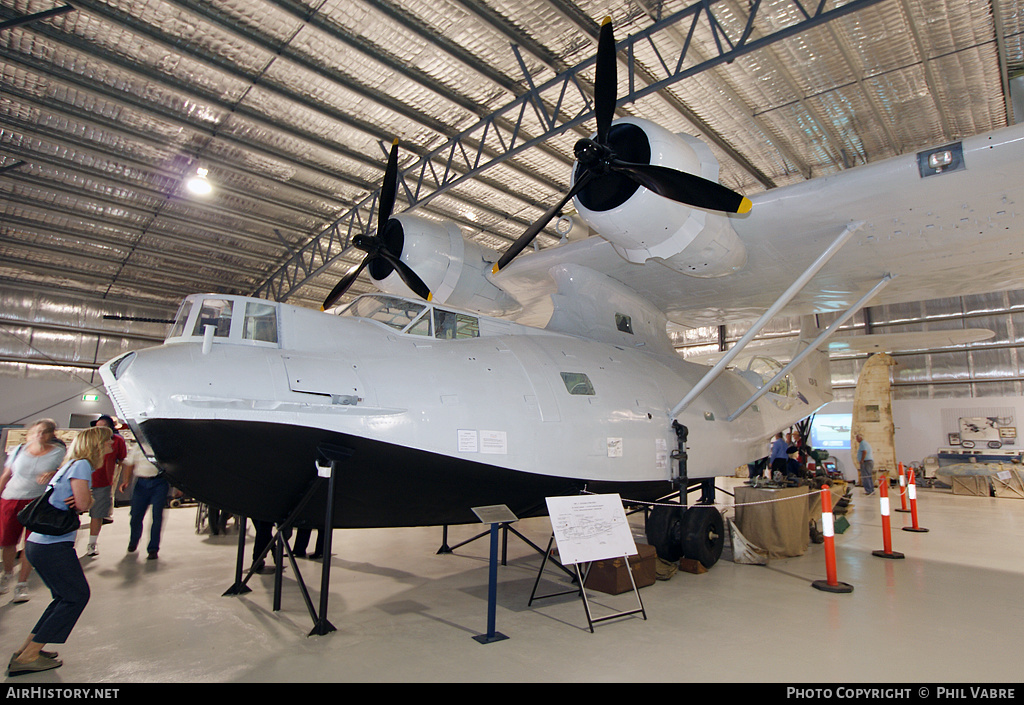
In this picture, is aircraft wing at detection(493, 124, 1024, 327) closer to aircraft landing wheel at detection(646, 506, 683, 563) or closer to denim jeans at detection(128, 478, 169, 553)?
aircraft landing wheel at detection(646, 506, 683, 563)

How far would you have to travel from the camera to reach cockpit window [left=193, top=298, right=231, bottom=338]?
4.81 metres

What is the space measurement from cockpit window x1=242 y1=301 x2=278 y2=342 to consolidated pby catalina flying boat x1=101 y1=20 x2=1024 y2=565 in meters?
0.01

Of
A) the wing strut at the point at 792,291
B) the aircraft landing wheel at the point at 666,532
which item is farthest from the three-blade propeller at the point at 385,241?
the aircraft landing wheel at the point at 666,532

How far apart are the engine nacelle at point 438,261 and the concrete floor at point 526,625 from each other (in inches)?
153

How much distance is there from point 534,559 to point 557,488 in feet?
8.63

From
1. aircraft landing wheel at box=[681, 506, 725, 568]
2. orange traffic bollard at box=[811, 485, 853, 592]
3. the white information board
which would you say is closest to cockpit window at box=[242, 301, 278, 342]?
the white information board

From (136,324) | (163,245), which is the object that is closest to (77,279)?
(136,324)

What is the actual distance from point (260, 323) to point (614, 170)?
148 inches

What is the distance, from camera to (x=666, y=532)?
24.8 feet

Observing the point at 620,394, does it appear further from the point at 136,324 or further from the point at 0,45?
the point at 136,324

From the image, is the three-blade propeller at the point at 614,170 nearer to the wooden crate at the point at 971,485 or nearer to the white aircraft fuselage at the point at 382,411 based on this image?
the white aircraft fuselage at the point at 382,411

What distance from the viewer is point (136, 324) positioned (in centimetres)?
2111

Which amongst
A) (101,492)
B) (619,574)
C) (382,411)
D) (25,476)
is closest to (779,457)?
(619,574)

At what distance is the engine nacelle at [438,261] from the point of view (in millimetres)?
7875
